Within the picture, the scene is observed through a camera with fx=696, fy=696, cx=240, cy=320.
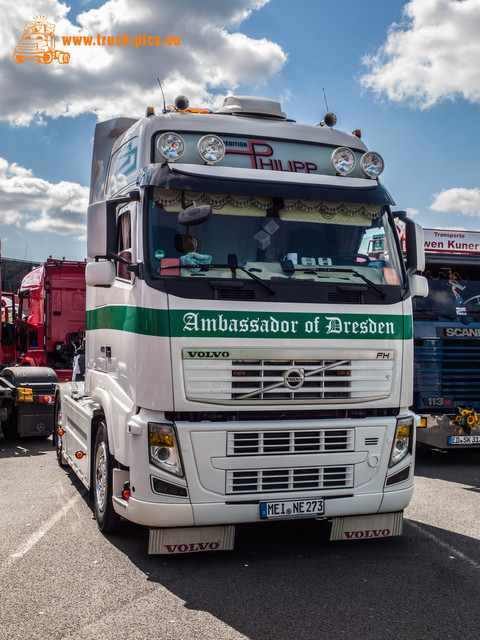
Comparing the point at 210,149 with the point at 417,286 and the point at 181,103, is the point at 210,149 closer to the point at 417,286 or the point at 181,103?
the point at 181,103

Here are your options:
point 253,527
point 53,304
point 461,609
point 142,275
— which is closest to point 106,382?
point 142,275

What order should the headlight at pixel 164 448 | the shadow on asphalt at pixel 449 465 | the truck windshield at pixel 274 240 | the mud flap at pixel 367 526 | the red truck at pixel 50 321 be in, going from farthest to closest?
the red truck at pixel 50 321 < the shadow on asphalt at pixel 449 465 < the mud flap at pixel 367 526 < the truck windshield at pixel 274 240 < the headlight at pixel 164 448

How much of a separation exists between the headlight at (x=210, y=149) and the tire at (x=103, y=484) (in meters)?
2.56

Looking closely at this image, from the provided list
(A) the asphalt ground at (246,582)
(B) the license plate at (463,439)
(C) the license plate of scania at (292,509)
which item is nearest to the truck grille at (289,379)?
(C) the license plate of scania at (292,509)

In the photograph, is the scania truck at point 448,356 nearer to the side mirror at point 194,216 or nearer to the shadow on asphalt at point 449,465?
the shadow on asphalt at point 449,465

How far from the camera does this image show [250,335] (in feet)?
17.6

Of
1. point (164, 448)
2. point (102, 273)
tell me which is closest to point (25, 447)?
point (102, 273)

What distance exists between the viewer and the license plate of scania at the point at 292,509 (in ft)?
17.5

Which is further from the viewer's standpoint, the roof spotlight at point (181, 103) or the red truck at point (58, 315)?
the red truck at point (58, 315)

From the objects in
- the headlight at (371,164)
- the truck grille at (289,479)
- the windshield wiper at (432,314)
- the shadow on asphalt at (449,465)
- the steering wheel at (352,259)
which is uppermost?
the headlight at (371,164)

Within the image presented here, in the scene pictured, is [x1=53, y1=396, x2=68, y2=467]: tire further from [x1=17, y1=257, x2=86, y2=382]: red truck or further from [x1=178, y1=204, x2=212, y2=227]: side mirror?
[x1=17, y1=257, x2=86, y2=382]: red truck

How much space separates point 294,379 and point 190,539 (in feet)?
4.84

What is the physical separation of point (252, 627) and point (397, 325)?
8.78 ft

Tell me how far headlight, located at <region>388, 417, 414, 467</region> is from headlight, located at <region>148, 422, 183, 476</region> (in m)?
1.78
